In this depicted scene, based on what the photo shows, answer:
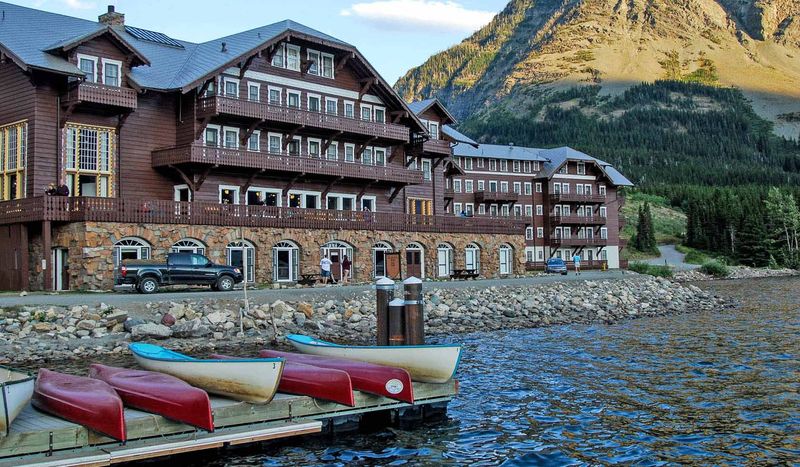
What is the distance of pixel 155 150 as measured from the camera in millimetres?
42594

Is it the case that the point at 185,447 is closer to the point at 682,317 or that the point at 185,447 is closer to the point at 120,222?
the point at 120,222

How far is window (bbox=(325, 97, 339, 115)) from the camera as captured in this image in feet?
166

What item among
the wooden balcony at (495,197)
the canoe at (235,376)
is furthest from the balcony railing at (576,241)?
the canoe at (235,376)

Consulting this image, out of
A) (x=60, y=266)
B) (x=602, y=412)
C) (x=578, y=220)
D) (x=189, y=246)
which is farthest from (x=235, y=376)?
(x=578, y=220)

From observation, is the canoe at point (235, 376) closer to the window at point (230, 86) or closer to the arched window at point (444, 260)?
the window at point (230, 86)

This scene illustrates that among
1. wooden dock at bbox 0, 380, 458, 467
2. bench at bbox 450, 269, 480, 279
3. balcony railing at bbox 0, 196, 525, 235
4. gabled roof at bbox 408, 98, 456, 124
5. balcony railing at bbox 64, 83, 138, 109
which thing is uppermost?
gabled roof at bbox 408, 98, 456, 124

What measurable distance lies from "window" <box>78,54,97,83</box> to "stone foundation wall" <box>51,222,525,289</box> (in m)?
8.32

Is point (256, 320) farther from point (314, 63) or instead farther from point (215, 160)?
point (314, 63)

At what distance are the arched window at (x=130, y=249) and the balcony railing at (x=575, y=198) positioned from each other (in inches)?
2489

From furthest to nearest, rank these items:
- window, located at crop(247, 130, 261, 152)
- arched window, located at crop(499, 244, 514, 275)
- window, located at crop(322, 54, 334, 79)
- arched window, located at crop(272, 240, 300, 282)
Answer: arched window, located at crop(499, 244, 514, 275), window, located at crop(322, 54, 334, 79), window, located at crop(247, 130, 261, 152), arched window, located at crop(272, 240, 300, 282)

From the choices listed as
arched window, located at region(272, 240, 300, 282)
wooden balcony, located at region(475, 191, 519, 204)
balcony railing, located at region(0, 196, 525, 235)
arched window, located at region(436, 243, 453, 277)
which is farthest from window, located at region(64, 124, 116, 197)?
wooden balcony, located at region(475, 191, 519, 204)

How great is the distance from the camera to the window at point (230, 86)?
44.7 metres

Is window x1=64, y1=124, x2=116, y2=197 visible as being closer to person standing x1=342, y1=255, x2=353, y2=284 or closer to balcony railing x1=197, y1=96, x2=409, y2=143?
balcony railing x1=197, y1=96, x2=409, y2=143

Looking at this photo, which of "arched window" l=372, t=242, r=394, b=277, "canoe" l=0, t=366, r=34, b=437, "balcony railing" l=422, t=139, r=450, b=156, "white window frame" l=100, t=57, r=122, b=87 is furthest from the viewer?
"balcony railing" l=422, t=139, r=450, b=156
